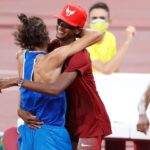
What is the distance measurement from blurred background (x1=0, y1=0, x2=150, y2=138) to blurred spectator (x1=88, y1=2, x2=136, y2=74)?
174 centimetres

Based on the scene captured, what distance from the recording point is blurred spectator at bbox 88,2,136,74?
26.1ft

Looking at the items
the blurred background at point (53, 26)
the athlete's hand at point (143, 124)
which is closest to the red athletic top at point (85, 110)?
the athlete's hand at point (143, 124)

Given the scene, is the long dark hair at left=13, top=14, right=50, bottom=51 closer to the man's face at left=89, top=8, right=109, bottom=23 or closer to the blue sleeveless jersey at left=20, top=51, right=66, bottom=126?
the blue sleeveless jersey at left=20, top=51, right=66, bottom=126

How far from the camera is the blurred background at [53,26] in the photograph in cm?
1079

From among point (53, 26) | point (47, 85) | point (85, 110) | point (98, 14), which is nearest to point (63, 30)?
point (47, 85)

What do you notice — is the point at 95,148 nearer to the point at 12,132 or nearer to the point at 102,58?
the point at 12,132

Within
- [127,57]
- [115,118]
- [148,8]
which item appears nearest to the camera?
[115,118]

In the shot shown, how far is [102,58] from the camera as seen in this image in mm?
8195

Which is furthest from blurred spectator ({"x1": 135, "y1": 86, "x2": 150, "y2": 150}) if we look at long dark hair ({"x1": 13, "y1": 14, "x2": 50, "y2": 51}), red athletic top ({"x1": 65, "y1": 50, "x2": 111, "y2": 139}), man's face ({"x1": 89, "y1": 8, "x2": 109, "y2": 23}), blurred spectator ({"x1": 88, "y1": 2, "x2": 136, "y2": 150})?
man's face ({"x1": 89, "y1": 8, "x2": 109, "y2": 23})

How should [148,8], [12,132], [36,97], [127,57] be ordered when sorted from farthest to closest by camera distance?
[148,8], [127,57], [12,132], [36,97]

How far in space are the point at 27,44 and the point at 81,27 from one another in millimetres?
383

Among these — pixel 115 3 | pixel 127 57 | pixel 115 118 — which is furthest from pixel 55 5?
pixel 115 118

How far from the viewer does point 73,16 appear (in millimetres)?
5488

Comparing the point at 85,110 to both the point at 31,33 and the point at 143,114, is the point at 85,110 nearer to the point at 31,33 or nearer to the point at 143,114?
the point at 143,114
